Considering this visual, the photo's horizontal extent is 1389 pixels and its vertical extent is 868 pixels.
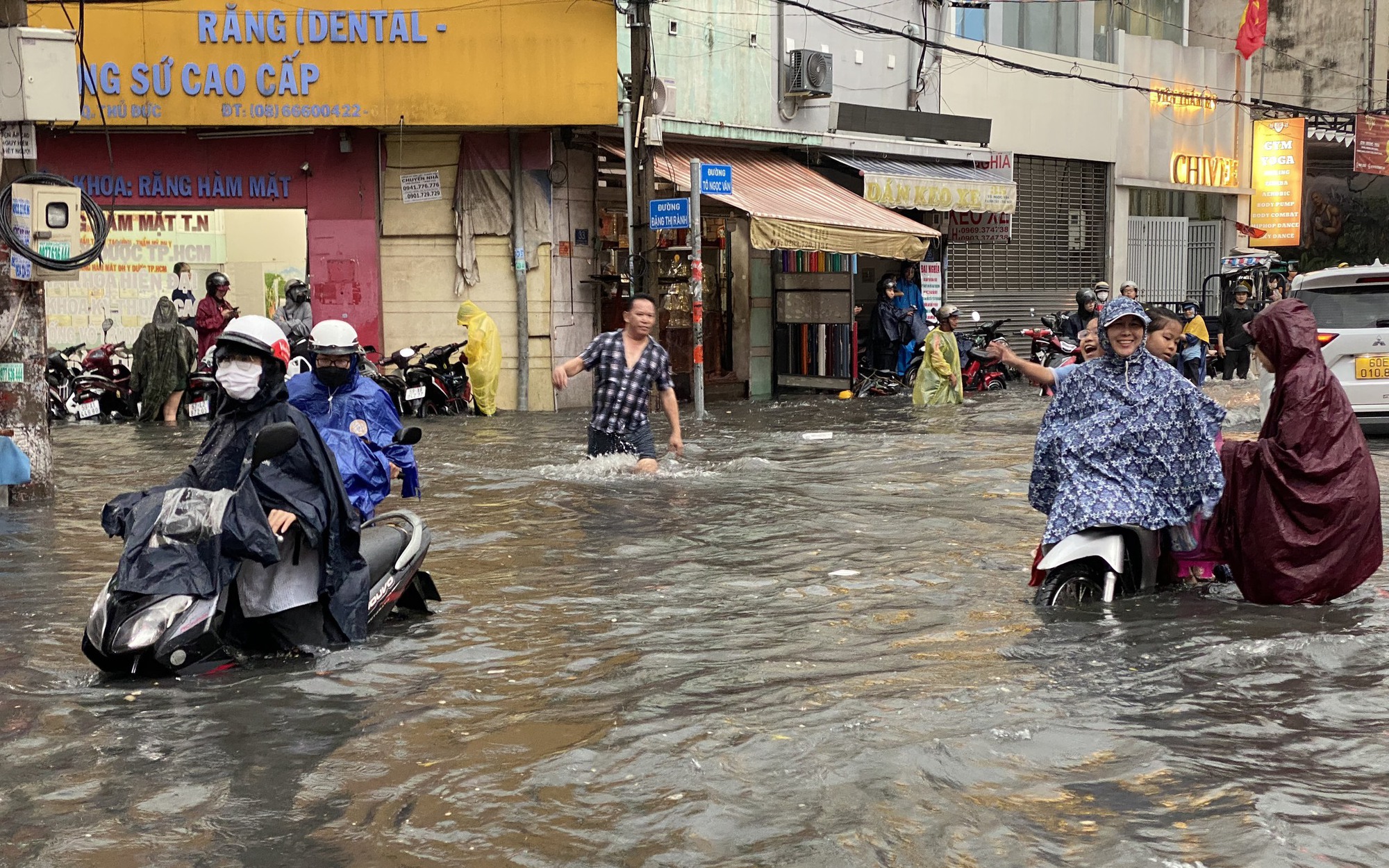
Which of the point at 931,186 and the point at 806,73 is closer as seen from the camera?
the point at 806,73

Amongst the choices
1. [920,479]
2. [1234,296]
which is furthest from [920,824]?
[1234,296]

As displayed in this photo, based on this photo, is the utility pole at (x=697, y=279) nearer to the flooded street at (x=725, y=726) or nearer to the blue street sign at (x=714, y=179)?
the blue street sign at (x=714, y=179)

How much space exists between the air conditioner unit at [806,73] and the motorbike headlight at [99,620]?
1766 cm

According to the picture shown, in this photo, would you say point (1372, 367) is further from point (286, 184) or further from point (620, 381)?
point (286, 184)

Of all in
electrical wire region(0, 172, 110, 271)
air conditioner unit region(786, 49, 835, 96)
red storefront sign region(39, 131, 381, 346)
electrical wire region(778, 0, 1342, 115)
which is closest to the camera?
electrical wire region(0, 172, 110, 271)

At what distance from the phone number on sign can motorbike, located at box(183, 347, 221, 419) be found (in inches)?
115

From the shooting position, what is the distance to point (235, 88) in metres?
18.4

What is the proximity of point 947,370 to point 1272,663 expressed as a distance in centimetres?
1385

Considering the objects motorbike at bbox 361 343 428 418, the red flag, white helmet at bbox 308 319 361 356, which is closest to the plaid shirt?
white helmet at bbox 308 319 361 356

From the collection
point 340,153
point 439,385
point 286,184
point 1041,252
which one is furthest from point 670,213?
point 1041,252

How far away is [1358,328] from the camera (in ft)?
44.3

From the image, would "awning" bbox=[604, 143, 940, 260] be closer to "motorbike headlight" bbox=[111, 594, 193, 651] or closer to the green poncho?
the green poncho

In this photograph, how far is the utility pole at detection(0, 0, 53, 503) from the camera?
10.9m

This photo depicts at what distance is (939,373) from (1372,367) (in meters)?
6.79
